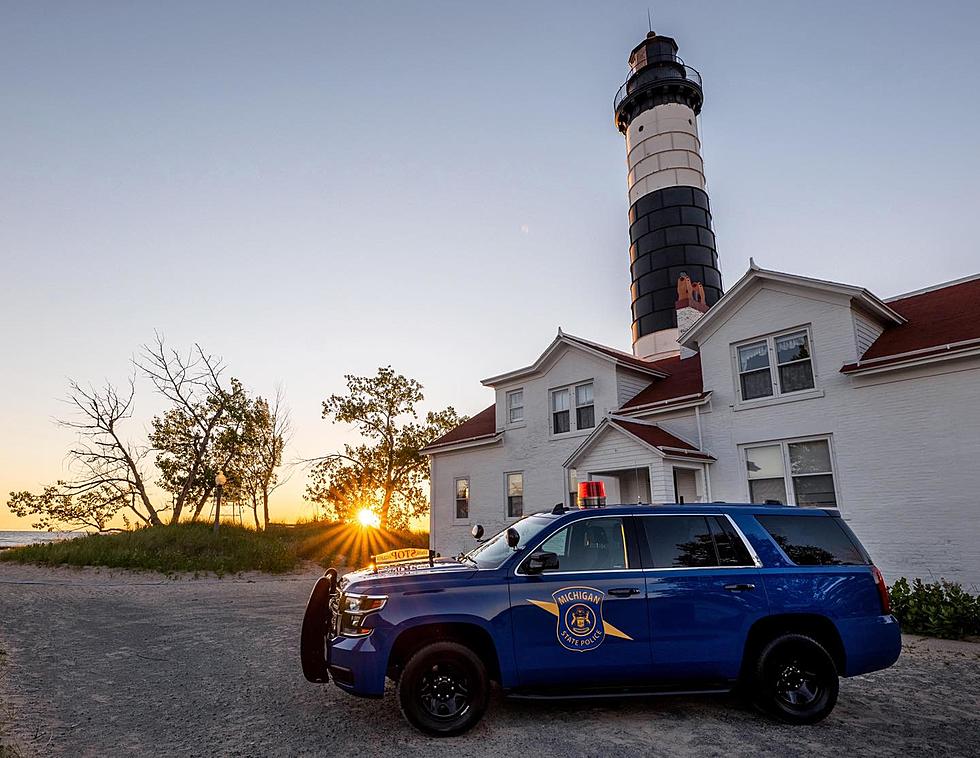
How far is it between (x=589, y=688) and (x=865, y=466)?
34.3ft

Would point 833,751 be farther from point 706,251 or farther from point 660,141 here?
point 660,141

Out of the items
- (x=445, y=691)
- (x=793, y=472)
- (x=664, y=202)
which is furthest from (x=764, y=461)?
(x=664, y=202)

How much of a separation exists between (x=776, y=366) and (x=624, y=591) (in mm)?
11139

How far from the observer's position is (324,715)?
5848 mm

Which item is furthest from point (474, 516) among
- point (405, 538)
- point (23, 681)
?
point (23, 681)

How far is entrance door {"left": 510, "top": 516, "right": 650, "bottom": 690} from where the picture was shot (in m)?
5.35

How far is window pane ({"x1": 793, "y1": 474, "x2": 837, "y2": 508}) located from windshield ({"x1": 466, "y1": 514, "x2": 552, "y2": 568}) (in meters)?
9.96

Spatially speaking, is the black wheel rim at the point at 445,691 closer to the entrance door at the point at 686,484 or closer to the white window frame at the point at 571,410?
the entrance door at the point at 686,484

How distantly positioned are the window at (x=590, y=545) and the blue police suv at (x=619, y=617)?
0.04 feet

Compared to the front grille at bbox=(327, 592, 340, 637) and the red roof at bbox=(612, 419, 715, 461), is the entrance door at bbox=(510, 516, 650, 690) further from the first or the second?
the red roof at bbox=(612, 419, 715, 461)

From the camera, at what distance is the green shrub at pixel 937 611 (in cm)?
972

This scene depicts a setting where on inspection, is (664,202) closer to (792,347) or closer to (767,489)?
(792,347)

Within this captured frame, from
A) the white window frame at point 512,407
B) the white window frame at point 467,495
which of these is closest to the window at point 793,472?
the white window frame at point 512,407

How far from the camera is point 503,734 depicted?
5.29 metres
